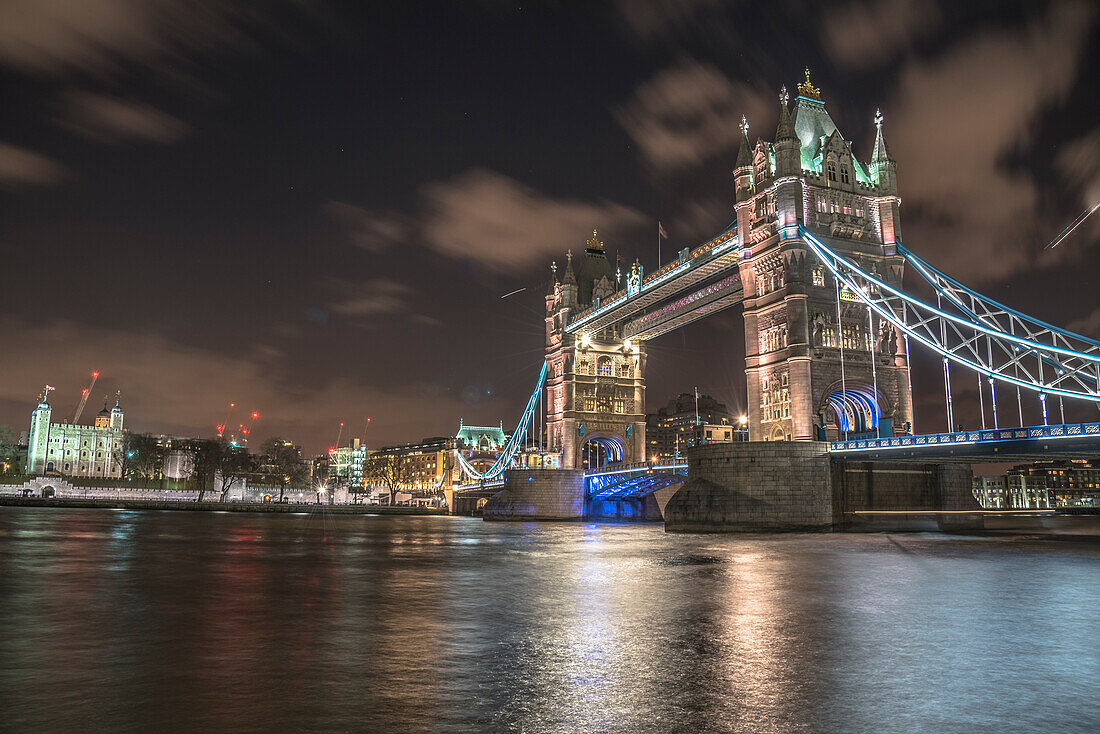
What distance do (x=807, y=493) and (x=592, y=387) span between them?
4158 centimetres

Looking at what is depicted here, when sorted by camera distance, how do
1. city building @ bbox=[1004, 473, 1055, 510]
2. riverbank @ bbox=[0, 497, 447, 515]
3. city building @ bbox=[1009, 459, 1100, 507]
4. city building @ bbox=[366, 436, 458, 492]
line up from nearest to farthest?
1. riverbank @ bbox=[0, 497, 447, 515]
2. city building @ bbox=[1004, 473, 1055, 510]
3. city building @ bbox=[1009, 459, 1100, 507]
4. city building @ bbox=[366, 436, 458, 492]

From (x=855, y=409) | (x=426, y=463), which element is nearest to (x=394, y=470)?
(x=426, y=463)

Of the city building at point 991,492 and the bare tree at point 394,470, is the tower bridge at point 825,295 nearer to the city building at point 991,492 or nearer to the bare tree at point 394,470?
the city building at point 991,492

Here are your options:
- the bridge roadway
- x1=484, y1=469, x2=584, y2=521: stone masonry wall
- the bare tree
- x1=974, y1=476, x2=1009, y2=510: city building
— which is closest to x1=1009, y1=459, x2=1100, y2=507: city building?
x1=974, y1=476, x2=1009, y2=510: city building

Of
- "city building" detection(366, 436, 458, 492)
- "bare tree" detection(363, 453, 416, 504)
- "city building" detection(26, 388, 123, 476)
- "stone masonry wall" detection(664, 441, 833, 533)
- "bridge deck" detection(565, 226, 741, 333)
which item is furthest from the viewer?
"bare tree" detection(363, 453, 416, 504)

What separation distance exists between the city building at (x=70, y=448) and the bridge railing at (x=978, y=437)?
13347 centimetres

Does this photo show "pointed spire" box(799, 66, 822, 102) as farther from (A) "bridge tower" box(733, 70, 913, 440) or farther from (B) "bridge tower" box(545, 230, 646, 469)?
(B) "bridge tower" box(545, 230, 646, 469)

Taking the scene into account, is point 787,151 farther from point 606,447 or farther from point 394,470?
point 394,470

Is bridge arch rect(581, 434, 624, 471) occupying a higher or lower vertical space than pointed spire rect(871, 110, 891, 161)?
lower

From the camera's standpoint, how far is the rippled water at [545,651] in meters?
5.69

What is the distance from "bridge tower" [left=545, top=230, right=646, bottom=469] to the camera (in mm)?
78562

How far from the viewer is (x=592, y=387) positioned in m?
79.8

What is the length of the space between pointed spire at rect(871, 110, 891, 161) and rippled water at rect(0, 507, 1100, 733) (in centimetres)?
3809

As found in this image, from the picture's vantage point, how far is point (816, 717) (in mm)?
5684
